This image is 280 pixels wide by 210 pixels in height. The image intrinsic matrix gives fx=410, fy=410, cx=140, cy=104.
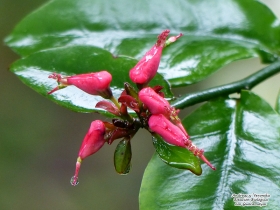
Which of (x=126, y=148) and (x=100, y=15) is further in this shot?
(x=100, y=15)

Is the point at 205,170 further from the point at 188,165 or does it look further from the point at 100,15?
the point at 100,15

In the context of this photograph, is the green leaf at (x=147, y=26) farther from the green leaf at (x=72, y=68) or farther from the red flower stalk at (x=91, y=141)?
the red flower stalk at (x=91, y=141)

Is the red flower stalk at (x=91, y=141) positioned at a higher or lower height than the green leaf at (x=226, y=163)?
higher

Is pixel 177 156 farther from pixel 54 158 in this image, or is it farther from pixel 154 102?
pixel 54 158

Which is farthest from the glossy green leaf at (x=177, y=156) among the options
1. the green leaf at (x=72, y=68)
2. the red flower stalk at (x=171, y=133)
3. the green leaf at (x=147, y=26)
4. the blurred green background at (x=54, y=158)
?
the blurred green background at (x=54, y=158)

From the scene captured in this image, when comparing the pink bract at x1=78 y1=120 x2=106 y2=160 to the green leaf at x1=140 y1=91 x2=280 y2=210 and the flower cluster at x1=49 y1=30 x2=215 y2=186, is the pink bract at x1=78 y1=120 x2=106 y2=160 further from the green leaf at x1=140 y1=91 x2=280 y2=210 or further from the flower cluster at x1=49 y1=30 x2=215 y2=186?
the green leaf at x1=140 y1=91 x2=280 y2=210

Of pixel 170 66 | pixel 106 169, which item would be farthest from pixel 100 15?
pixel 106 169
